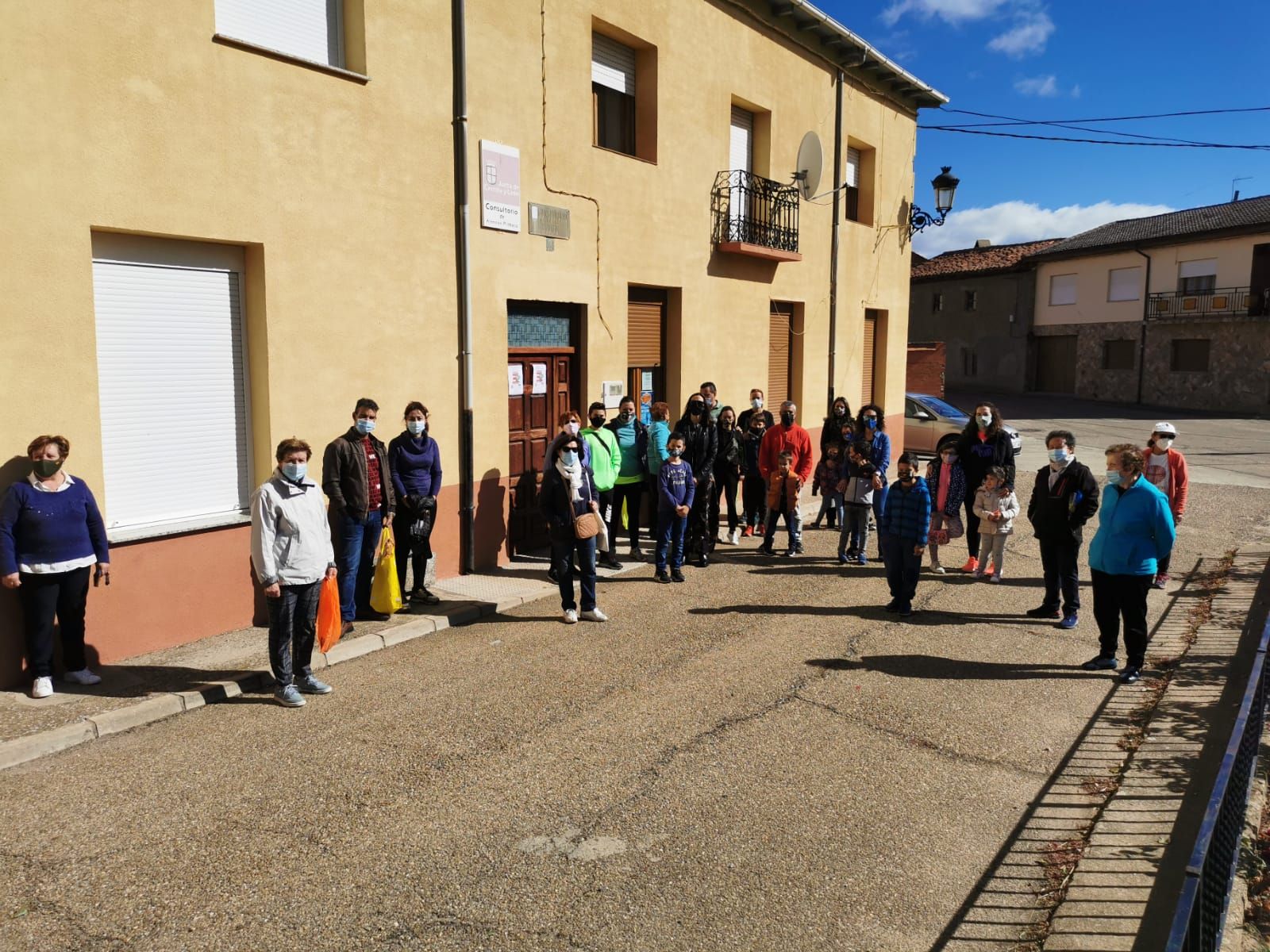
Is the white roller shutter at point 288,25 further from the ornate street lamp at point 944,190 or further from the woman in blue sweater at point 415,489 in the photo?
the ornate street lamp at point 944,190

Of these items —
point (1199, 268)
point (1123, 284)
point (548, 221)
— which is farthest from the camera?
point (1123, 284)

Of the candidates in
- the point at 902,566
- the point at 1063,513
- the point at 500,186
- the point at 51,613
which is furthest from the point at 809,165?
the point at 51,613

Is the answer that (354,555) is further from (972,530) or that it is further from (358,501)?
(972,530)

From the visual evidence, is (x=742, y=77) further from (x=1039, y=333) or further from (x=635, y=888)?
(x=1039, y=333)

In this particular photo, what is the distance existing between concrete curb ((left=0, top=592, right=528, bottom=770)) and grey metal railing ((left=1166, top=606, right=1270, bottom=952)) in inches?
226

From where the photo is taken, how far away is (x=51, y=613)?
20.6 feet

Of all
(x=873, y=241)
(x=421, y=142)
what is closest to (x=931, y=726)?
(x=421, y=142)

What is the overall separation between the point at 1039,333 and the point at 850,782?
42.2 m

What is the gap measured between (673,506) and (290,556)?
444cm

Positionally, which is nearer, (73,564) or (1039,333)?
(73,564)

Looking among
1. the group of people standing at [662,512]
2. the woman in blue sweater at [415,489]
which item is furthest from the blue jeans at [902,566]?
the woman in blue sweater at [415,489]

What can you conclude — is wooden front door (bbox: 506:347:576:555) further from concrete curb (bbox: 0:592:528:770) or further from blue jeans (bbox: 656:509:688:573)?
concrete curb (bbox: 0:592:528:770)

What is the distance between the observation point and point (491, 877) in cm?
435

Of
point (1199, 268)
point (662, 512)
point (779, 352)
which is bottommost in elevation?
point (662, 512)
